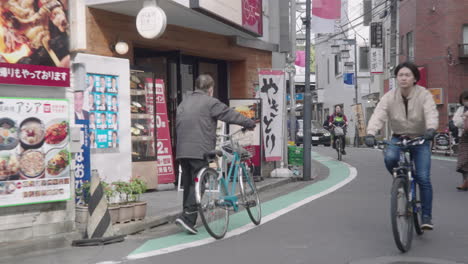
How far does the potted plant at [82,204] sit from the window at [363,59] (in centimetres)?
3871

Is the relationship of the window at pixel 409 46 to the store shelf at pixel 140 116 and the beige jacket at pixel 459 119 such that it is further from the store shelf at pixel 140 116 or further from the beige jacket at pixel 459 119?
the store shelf at pixel 140 116

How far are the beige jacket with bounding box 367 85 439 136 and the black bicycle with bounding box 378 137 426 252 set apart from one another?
0.58 ft

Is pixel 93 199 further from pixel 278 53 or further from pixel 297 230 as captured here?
pixel 278 53

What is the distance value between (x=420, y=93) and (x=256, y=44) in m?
8.39

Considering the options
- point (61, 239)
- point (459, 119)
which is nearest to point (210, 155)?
point (61, 239)

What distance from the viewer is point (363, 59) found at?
43.9 m

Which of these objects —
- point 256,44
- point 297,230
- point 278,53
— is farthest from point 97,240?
point 278,53

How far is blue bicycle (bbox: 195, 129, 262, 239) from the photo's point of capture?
606 cm

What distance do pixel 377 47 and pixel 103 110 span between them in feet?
105

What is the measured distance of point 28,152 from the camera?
6.08 meters

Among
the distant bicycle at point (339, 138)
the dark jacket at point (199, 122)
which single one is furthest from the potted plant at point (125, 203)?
the distant bicycle at point (339, 138)

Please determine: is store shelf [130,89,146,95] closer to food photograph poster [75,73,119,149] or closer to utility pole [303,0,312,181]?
food photograph poster [75,73,119,149]

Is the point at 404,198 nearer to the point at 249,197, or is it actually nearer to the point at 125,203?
the point at 249,197

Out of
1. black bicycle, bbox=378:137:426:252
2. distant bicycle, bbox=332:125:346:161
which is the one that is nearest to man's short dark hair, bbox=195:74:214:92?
black bicycle, bbox=378:137:426:252
